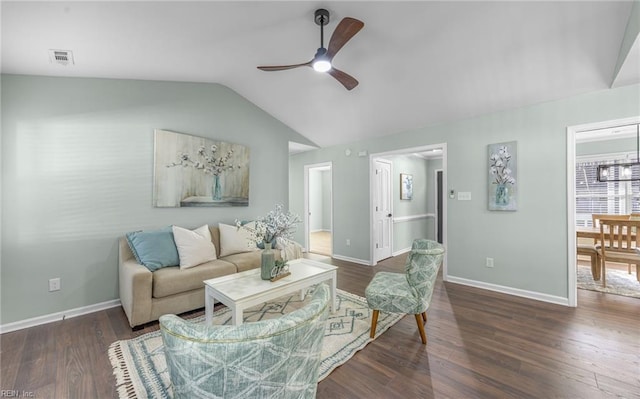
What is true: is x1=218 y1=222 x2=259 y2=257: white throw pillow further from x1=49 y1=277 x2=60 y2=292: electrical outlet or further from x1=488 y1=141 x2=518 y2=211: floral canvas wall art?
x1=488 y1=141 x2=518 y2=211: floral canvas wall art

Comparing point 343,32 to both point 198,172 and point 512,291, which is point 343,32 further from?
point 512,291

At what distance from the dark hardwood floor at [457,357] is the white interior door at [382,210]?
6.78 ft

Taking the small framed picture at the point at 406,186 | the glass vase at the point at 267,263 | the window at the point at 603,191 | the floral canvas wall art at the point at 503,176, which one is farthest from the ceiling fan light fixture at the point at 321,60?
the window at the point at 603,191

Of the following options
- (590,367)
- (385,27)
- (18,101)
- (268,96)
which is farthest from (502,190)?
(18,101)

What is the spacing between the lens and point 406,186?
5.78 metres

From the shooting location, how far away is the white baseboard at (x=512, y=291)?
303 cm

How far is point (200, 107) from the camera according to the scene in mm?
3703

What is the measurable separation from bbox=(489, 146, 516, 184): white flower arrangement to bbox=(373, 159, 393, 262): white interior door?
6.16 ft

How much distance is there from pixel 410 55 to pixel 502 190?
2.08 meters

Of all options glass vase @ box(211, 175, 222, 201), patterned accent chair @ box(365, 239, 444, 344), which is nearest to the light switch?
patterned accent chair @ box(365, 239, 444, 344)

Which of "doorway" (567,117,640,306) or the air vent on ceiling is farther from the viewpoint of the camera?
"doorway" (567,117,640,306)

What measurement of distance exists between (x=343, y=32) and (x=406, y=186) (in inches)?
169

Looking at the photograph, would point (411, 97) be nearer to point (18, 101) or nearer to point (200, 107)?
point (200, 107)

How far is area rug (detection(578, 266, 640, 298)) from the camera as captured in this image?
11.0ft
